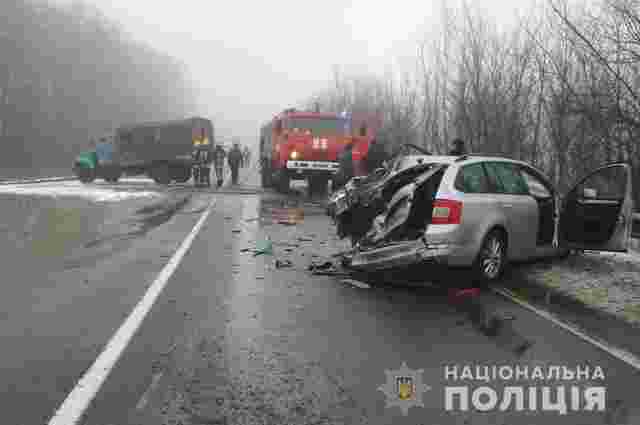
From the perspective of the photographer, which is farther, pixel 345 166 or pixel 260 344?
pixel 345 166

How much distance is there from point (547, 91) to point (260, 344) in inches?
463

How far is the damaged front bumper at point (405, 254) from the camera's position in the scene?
759 cm

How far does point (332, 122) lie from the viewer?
75.8 ft

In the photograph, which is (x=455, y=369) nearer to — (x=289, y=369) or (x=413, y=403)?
(x=413, y=403)

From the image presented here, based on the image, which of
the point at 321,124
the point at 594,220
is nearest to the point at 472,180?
the point at 594,220

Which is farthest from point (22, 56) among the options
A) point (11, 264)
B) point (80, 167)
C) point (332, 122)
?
point (11, 264)

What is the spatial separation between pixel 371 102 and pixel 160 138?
29201mm

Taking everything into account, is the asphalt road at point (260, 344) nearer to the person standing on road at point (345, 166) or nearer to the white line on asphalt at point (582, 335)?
the white line on asphalt at point (582, 335)

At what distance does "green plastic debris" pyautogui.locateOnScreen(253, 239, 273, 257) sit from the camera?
10.5 metres

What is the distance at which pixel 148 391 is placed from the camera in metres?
4.31

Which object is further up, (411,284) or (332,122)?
(332,122)

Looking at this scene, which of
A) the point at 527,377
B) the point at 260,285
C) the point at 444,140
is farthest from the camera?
the point at 444,140

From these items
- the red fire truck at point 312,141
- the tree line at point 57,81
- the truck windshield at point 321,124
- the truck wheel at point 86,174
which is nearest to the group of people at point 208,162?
the truck wheel at point 86,174

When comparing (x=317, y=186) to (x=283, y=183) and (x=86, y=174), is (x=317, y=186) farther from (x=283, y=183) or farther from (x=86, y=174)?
(x=86, y=174)
